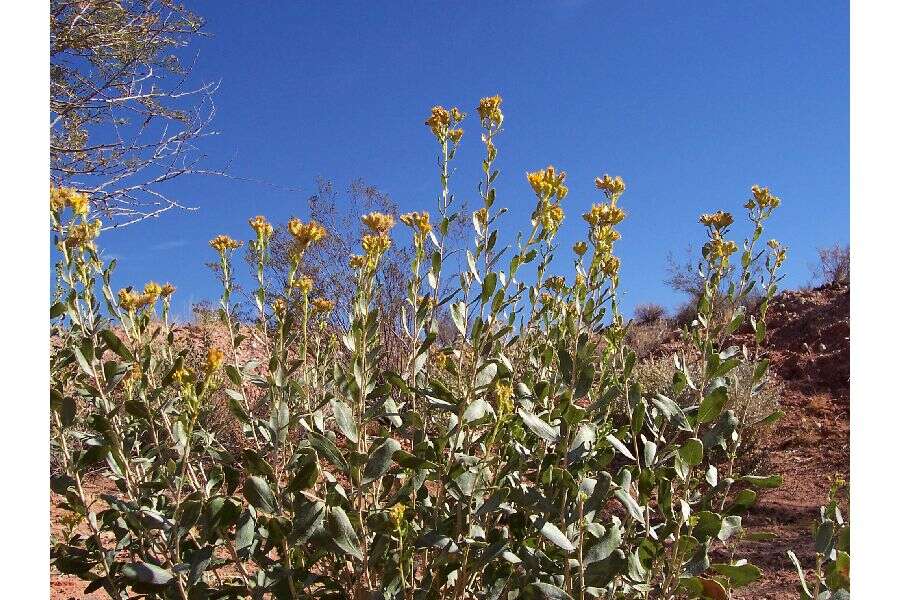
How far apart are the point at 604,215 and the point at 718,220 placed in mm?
742

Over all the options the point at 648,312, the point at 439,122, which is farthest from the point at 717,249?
the point at 648,312

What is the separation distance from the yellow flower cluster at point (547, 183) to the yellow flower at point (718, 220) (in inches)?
34.6

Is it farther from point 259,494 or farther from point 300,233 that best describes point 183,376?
point 300,233

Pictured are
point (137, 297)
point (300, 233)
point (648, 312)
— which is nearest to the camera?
point (300, 233)

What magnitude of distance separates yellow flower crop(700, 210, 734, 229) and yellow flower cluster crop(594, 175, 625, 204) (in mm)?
514

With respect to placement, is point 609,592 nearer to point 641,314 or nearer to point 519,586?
point 519,586

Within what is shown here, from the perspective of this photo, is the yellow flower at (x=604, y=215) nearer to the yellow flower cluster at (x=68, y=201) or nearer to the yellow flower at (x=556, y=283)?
the yellow flower at (x=556, y=283)

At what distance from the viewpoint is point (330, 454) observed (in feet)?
5.93

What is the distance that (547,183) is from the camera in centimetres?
232

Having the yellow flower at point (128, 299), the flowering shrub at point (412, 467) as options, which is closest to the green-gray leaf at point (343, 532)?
the flowering shrub at point (412, 467)

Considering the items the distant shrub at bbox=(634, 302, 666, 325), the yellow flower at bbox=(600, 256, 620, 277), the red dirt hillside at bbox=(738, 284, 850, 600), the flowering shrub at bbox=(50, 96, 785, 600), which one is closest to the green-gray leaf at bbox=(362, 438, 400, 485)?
the flowering shrub at bbox=(50, 96, 785, 600)

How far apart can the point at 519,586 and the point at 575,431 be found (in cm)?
45

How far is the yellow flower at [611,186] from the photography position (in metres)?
2.68
